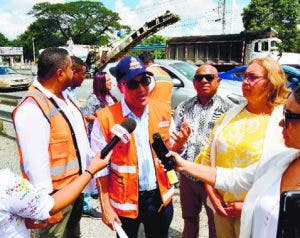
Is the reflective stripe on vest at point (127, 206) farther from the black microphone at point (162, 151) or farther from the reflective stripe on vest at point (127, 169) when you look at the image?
the black microphone at point (162, 151)

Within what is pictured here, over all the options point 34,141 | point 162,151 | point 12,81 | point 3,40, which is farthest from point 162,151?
point 3,40

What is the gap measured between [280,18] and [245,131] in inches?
1266

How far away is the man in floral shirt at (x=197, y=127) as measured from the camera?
345cm

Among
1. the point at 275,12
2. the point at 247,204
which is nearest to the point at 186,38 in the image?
the point at 275,12

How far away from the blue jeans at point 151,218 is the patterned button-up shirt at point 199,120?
0.75m

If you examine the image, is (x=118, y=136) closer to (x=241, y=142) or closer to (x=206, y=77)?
(x=241, y=142)

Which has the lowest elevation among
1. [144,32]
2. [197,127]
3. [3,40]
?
[197,127]

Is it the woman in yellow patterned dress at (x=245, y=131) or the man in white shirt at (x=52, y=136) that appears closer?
the man in white shirt at (x=52, y=136)

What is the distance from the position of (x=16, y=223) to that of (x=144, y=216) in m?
1.23

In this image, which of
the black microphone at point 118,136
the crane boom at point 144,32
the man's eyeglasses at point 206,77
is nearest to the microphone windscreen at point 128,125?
the black microphone at point 118,136

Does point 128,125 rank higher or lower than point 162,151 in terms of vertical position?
higher

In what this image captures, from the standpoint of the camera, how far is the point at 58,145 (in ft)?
8.39

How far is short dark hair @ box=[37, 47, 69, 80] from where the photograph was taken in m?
2.67

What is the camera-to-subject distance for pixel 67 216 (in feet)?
9.13
